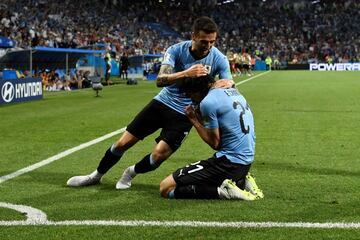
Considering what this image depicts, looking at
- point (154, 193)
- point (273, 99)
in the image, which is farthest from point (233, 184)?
point (273, 99)

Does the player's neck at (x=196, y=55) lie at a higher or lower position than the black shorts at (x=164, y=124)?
higher

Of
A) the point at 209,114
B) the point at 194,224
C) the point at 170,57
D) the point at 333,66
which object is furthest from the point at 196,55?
the point at 333,66

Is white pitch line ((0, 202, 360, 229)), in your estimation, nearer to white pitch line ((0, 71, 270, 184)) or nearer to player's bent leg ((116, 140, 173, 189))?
player's bent leg ((116, 140, 173, 189))

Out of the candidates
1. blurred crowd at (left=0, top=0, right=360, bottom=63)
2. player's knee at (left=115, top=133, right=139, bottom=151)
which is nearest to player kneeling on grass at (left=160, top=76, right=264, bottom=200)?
player's knee at (left=115, top=133, right=139, bottom=151)

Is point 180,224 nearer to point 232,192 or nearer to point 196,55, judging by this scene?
point 232,192

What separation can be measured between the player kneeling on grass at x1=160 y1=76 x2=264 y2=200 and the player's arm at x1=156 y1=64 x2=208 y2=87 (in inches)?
5.1

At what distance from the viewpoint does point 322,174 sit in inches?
302

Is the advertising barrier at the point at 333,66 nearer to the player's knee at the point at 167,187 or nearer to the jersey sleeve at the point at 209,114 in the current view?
the player's knee at the point at 167,187

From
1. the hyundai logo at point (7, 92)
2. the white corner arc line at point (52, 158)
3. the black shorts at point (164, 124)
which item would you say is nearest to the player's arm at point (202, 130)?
the black shorts at point (164, 124)

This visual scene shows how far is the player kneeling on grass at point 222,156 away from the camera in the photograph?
239 inches

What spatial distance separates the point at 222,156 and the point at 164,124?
94 centimetres

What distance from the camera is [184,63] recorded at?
6.75 meters

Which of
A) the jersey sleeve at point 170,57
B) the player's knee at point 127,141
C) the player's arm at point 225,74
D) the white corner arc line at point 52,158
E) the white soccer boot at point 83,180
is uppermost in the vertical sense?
the jersey sleeve at point 170,57

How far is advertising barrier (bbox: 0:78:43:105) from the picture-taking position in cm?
2053
